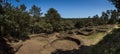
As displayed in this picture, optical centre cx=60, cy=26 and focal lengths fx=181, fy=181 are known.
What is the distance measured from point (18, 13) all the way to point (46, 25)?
74.9 ft

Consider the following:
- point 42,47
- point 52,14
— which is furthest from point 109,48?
point 52,14

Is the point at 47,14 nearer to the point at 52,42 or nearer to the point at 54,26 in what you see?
the point at 54,26

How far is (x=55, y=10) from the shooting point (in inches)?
2443

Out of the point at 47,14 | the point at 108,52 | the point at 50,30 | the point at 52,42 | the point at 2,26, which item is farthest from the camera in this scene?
the point at 47,14

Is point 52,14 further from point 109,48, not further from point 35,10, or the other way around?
point 109,48

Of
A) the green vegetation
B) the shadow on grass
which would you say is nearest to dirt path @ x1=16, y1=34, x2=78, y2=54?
the shadow on grass

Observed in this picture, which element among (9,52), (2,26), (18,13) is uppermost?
(18,13)

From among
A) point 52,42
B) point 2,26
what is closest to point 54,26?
point 52,42

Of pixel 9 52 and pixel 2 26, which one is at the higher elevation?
pixel 2 26

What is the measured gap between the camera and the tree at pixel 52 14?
59.1 metres

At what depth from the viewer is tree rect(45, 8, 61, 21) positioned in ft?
194

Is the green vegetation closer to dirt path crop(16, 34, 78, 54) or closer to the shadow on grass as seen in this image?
the shadow on grass

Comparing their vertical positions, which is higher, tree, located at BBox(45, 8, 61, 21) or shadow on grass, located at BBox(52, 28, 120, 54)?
tree, located at BBox(45, 8, 61, 21)

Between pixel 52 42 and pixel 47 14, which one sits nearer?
pixel 52 42
